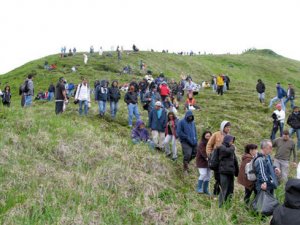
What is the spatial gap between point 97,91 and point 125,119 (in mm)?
2042

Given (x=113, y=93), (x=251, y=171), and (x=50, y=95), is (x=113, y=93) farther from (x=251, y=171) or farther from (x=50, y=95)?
(x=50, y=95)

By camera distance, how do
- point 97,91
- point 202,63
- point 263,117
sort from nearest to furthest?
point 97,91 < point 263,117 < point 202,63

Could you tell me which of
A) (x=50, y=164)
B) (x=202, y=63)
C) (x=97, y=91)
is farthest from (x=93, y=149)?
(x=202, y=63)

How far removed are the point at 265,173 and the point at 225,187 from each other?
1322 mm

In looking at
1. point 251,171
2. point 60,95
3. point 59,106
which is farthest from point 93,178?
point 59,106

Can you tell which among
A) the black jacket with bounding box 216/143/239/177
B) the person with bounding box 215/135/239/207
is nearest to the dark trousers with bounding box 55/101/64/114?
the person with bounding box 215/135/239/207

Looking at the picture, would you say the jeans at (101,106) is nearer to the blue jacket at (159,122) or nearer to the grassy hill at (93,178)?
the grassy hill at (93,178)

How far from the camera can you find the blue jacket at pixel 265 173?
26.5 feet

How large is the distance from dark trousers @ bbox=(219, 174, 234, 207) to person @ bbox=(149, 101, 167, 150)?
15.7ft

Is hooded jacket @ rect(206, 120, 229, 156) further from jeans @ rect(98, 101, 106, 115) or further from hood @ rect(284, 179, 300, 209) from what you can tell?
jeans @ rect(98, 101, 106, 115)

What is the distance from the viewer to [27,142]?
1162 cm

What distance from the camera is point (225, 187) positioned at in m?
9.18

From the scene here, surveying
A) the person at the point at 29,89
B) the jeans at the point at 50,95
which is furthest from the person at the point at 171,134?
the jeans at the point at 50,95

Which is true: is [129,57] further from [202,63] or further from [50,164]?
[50,164]
